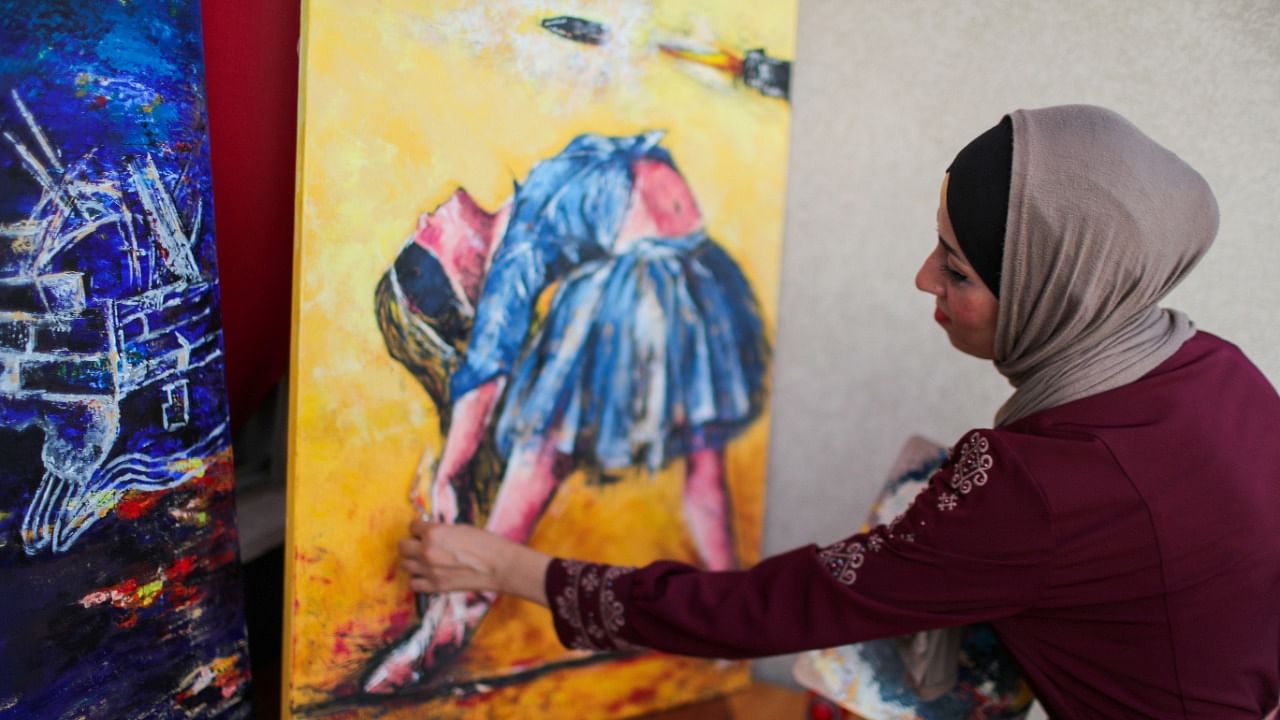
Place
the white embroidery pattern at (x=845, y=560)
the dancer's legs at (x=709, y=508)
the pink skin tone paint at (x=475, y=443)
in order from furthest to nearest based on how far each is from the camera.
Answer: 1. the dancer's legs at (x=709, y=508)
2. the pink skin tone paint at (x=475, y=443)
3. the white embroidery pattern at (x=845, y=560)

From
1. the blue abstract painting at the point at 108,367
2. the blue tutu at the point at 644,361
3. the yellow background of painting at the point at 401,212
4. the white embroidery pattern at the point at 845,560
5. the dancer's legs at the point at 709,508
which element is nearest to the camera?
the blue abstract painting at the point at 108,367

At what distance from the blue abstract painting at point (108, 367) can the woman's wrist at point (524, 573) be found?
384mm

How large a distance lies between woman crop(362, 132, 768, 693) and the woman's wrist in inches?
6.0

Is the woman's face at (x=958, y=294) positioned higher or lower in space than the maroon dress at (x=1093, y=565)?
higher

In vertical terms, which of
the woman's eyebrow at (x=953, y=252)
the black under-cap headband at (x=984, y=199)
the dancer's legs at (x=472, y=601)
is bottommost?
the dancer's legs at (x=472, y=601)

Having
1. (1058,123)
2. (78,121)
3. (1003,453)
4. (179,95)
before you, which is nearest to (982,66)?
(1058,123)

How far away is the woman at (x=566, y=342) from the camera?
55.7 inches

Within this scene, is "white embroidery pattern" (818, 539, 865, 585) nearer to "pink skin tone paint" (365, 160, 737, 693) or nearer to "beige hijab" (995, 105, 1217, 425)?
"beige hijab" (995, 105, 1217, 425)

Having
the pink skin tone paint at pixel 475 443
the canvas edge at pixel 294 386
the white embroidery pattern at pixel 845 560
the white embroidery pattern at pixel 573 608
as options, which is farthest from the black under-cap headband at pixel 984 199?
the canvas edge at pixel 294 386

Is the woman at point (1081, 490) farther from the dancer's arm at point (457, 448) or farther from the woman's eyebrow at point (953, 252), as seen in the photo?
the dancer's arm at point (457, 448)

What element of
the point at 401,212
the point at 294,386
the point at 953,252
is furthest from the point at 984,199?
the point at 294,386

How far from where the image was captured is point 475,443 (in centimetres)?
147

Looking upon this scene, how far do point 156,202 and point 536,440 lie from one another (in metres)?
0.64

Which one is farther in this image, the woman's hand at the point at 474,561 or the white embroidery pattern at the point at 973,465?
the woman's hand at the point at 474,561
